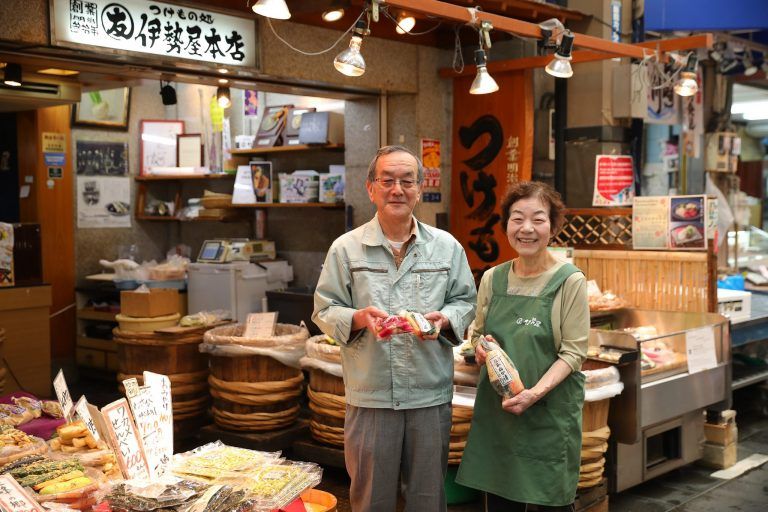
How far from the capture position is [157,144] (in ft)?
34.6

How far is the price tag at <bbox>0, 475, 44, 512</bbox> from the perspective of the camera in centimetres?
252

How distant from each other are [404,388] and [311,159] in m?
6.12

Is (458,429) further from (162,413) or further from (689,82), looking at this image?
(689,82)

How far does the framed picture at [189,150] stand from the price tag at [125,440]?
7.85 meters

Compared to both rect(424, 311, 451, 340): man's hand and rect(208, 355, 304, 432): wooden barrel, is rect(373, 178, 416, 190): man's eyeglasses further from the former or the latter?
rect(208, 355, 304, 432): wooden barrel

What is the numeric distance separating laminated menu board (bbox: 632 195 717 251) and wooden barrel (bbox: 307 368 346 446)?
8.99 feet

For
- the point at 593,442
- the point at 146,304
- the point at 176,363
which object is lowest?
the point at 593,442

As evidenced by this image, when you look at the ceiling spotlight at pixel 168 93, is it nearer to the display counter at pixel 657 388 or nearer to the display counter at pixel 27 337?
the display counter at pixel 27 337

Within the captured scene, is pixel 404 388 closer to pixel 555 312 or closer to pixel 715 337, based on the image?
pixel 555 312

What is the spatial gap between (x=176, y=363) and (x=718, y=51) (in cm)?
683

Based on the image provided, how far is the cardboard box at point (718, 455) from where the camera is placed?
6.11 m

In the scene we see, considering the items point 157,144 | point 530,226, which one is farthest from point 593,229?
point 157,144

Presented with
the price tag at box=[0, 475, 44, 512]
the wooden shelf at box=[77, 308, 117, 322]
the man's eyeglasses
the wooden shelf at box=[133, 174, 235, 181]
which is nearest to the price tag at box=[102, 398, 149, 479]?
the price tag at box=[0, 475, 44, 512]

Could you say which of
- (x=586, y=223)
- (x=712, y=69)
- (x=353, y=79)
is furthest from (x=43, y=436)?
(x=712, y=69)
